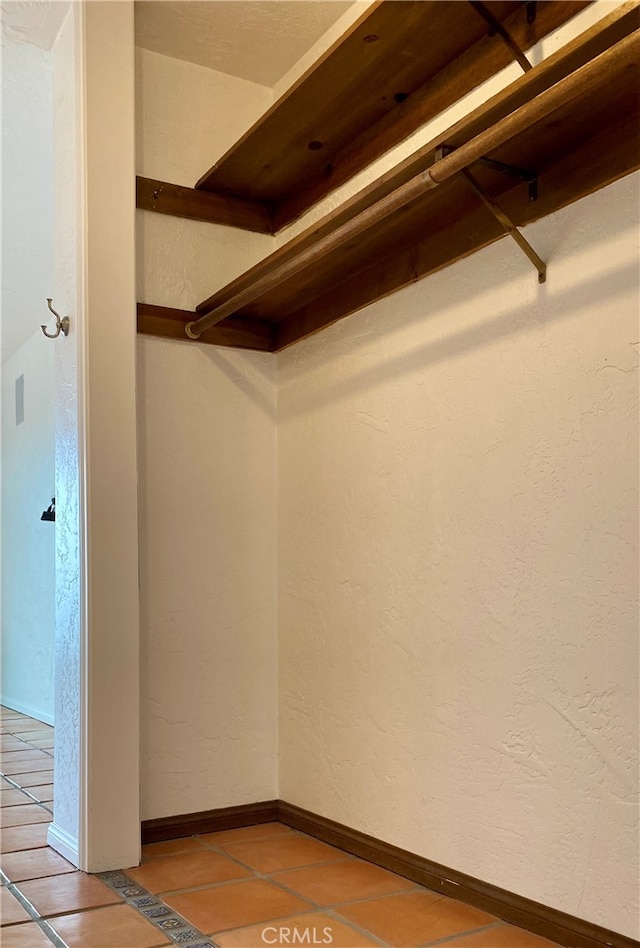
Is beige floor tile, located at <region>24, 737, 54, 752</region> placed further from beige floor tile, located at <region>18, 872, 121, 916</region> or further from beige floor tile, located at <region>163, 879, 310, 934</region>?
beige floor tile, located at <region>163, 879, 310, 934</region>

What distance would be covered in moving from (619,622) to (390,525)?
34.2 inches

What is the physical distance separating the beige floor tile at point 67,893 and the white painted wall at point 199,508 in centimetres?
40

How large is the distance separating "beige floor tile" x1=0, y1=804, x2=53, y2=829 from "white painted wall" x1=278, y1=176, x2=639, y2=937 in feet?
3.04

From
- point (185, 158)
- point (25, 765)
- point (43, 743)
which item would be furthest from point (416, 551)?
point (43, 743)

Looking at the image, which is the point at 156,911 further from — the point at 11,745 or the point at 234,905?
the point at 11,745

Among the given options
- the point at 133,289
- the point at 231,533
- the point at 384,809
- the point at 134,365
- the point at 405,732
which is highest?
the point at 133,289

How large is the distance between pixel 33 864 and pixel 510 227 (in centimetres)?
224

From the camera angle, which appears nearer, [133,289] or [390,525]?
[390,525]

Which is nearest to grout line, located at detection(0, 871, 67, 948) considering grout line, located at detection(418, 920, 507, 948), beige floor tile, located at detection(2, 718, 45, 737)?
grout line, located at detection(418, 920, 507, 948)

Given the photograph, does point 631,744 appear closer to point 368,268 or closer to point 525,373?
point 525,373

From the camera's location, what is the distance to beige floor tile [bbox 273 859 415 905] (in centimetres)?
223

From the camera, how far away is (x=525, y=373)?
2061 mm

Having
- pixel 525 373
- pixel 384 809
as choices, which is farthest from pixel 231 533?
pixel 525 373

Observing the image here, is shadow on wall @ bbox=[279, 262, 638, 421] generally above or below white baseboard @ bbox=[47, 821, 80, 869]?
above
